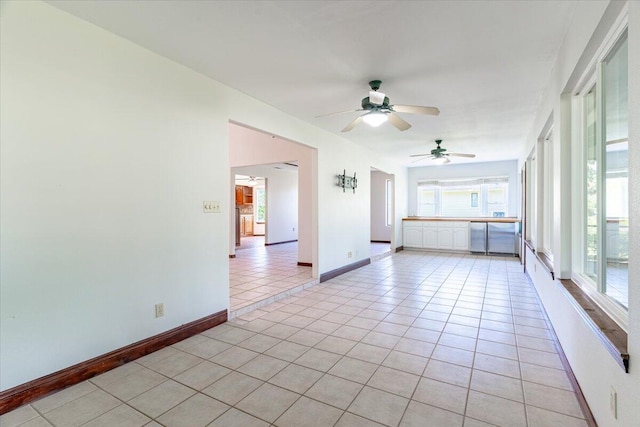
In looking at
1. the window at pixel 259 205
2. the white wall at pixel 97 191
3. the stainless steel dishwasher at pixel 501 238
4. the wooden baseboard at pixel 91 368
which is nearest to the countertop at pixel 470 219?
the stainless steel dishwasher at pixel 501 238

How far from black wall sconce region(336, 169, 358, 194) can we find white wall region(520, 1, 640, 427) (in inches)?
119

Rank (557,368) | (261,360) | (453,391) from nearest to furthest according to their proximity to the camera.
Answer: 1. (453,391)
2. (557,368)
3. (261,360)

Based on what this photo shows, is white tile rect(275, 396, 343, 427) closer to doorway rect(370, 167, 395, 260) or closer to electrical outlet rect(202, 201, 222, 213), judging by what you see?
electrical outlet rect(202, 201, 222, 213)

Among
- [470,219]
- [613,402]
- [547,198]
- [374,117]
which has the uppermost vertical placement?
[374,117]

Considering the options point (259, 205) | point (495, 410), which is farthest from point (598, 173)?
point (259, 205)

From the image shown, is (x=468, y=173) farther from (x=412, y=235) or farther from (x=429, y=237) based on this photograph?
(x=412, y=235)

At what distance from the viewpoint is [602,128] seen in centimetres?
182

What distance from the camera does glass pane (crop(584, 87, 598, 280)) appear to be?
A: 6.76 ft

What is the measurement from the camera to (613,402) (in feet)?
4.51

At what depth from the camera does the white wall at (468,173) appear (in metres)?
8.09

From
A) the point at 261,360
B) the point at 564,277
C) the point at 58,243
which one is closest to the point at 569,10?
the point at 564,277

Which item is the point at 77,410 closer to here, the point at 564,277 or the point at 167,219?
the point at 167,219

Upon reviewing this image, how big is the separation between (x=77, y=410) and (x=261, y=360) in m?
1.16

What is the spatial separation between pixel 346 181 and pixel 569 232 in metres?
3.68
